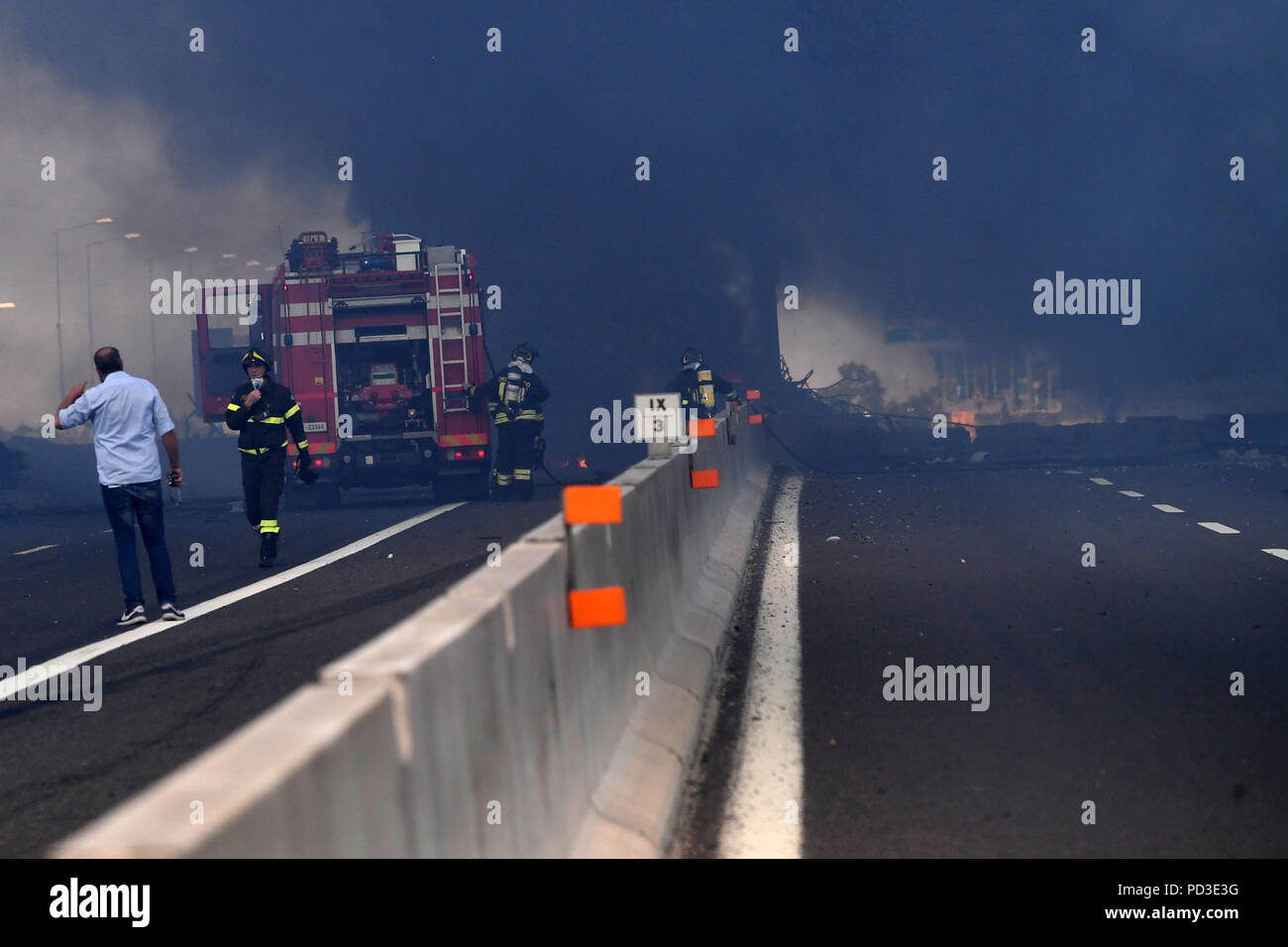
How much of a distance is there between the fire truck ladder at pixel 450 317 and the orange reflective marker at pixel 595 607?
631 inches

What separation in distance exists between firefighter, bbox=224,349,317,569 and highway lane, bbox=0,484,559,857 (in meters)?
0.50

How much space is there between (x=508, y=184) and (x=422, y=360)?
63.4ft

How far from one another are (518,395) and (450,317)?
2.00 meters

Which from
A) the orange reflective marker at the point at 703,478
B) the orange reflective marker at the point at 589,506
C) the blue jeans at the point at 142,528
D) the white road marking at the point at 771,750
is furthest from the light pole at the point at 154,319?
the orange reflective marker at the point at 589,506

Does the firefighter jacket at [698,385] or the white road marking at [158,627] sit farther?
the firefighter jacket at [698,385]

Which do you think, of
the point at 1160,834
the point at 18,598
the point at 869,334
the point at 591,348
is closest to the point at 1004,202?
the point at 869,334

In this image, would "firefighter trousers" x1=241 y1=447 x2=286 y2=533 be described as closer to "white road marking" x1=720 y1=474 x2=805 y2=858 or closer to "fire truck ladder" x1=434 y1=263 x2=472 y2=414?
"white road marking" x1=720 y1=474 x2=805 y2=858

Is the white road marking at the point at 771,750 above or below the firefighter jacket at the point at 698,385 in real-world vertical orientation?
below

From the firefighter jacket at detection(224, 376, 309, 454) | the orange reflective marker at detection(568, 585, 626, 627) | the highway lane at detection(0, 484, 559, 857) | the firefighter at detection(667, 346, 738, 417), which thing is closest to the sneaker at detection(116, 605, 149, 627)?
the highway lane at detection(0, 484, 559, 857)

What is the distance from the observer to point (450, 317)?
20.8m

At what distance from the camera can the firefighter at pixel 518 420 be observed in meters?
19.5

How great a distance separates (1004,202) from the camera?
47719mm

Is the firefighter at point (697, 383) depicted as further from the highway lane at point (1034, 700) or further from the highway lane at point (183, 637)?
the highway lane at point (1034, 700)

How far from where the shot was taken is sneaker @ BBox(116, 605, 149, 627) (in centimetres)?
999
